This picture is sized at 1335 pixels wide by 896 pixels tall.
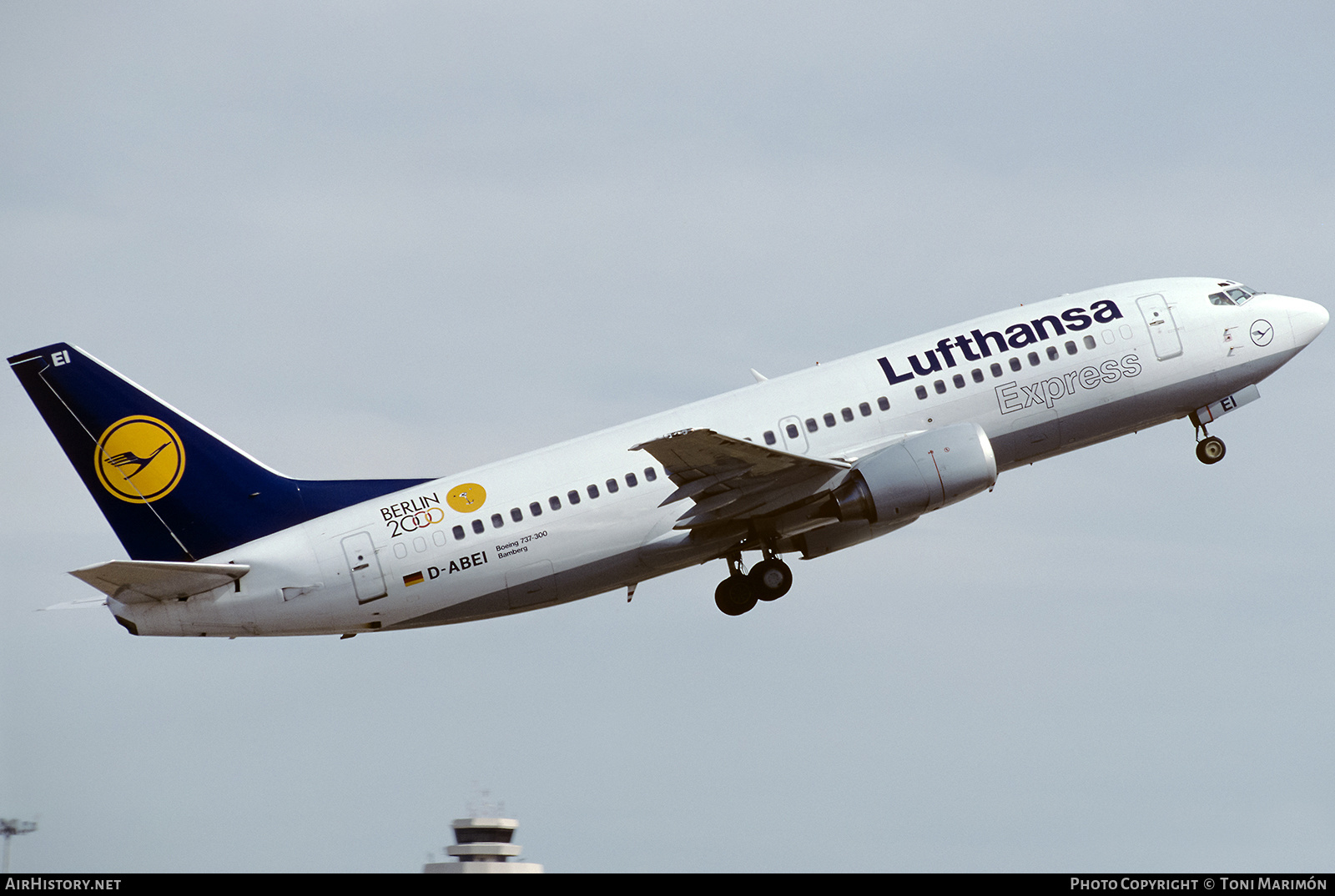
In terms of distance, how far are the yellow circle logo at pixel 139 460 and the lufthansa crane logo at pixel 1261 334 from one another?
88.3 feet

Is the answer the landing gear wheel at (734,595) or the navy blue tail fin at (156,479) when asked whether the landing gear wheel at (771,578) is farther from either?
the navy blue tail fin at (156,479)

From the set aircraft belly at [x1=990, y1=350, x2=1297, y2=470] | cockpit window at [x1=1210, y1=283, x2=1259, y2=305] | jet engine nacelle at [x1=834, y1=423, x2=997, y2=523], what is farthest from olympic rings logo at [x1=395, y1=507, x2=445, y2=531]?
cockpit window at [x1=1210, y1=283, x2=1259, y2=305]

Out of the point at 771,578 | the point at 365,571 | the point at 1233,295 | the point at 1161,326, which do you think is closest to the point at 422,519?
the point at 365,571

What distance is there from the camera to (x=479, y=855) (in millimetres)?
61812

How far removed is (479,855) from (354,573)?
1209 inches

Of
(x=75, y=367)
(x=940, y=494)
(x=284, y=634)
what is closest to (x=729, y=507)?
(x=940, y=494)

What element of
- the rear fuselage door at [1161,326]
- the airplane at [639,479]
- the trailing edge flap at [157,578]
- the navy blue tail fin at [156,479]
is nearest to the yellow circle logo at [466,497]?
the airplane at [639,479]

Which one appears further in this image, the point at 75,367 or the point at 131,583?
the point at 75,367

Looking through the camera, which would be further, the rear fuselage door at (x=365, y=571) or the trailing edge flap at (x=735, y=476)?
the rear fuselage door at (x=365, y=571)

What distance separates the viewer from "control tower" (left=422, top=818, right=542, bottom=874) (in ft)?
195

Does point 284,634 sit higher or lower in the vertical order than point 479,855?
lower

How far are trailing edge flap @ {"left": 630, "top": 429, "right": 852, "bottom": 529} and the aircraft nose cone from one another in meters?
13.0

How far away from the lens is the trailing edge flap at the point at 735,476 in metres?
32.8
